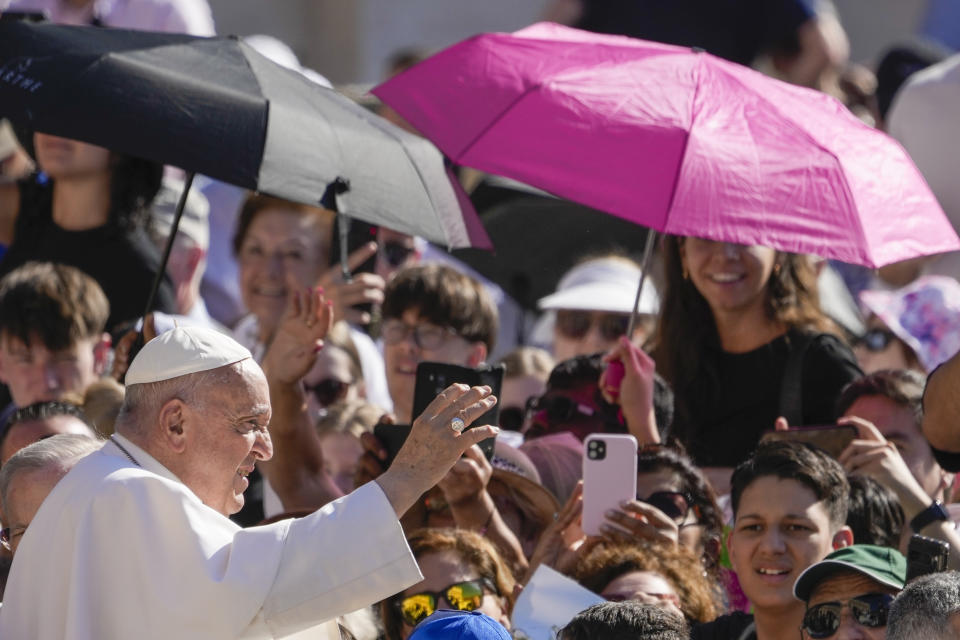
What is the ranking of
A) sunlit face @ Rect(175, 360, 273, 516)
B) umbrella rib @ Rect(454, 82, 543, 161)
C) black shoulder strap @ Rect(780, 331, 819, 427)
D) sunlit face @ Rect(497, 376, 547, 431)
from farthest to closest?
1. sunlit face @ Rect(497, 376, 547, 431)
2. black shoulder strap @ Rect(780, 331, 819, 427)
3. umbrella rib @ Rect(454, 82, 543, 161)
4. sunlit face @ Rect(175, 360, 273, 516)

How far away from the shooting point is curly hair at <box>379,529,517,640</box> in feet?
16.4

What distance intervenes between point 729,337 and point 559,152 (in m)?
1.18

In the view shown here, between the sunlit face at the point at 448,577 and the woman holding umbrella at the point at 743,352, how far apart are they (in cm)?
139

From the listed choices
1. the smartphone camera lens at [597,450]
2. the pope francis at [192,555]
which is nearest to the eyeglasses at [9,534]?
the pope francis at [192,555]

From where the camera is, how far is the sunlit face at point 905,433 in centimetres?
585

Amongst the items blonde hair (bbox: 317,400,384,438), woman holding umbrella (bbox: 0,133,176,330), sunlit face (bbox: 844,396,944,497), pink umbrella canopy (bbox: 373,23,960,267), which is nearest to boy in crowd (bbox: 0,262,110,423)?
woman holding umbrella (bbox: 0,133,176,330)

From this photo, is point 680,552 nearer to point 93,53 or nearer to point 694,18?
point 93,53

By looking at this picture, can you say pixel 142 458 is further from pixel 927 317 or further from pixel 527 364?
pixel 927 317

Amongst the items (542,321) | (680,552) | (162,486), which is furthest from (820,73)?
(162,486)

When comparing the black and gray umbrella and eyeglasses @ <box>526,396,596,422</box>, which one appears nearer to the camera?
the black and gray umbrella

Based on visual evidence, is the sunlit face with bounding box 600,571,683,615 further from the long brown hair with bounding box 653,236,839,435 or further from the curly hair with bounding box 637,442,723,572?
the long brown hair with bounding box 653,236,839,435

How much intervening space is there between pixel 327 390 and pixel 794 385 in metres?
1.93

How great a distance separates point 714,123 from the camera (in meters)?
5.62

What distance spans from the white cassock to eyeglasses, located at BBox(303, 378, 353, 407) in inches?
128
